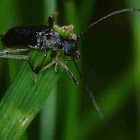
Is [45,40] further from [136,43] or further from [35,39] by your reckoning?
[136,43]

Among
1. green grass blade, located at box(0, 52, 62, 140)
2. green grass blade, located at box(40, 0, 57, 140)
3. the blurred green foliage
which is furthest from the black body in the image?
green grass blade, located at box(0, 52, 62, 140)

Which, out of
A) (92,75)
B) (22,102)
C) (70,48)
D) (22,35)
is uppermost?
(22,35)

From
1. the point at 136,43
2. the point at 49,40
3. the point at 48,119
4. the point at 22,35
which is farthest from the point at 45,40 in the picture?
the point at 136,43

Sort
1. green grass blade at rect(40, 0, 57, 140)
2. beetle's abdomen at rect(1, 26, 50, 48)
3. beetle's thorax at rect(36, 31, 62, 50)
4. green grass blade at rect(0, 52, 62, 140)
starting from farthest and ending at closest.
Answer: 1. beetle's abdomen at rect(1, 26, 50, 48)
2. beetle's thorax at rect(36, 31, 62, 50)
3. green grass blade at rect(40, 0, 57, 140)
4. green grass blade at rect(0, 52, 62, 140)

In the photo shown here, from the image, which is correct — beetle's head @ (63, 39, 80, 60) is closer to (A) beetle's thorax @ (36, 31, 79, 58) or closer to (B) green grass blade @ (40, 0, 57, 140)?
(A) beetle's thorax @ (36, 31, 79, 58)

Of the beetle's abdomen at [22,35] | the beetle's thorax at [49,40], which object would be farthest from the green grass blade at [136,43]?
the beetle's abdomen at [22,35]
